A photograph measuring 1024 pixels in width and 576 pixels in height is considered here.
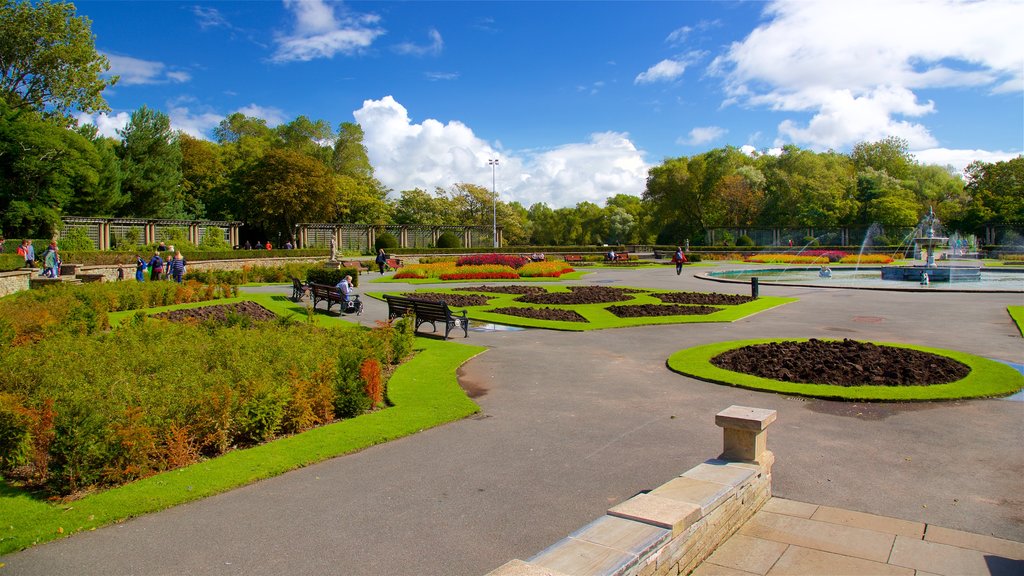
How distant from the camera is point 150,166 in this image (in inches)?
2173

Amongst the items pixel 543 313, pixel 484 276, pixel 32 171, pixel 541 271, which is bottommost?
pixel 543 313

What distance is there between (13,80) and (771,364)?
149 feet

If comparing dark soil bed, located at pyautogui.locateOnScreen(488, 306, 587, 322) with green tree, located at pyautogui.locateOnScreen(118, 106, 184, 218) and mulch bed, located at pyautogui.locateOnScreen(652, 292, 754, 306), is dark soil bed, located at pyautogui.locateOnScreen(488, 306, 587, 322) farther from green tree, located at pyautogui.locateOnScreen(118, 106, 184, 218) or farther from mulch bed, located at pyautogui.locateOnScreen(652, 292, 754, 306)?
green tree, located at pyautogui.locateOnScreen(118, 106, 184, 218)

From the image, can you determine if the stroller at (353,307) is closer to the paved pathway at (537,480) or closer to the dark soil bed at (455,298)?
the dark soil bed at (455,298)

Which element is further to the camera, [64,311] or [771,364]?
[64,311]

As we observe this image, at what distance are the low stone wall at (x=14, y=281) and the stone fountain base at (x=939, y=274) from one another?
37742 millimetres

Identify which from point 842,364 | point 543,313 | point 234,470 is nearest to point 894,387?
point 842,364

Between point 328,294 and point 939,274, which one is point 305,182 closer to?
point 328,294

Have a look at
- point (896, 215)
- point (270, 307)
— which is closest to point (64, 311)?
point (270, 307)

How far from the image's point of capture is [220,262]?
38.9 m

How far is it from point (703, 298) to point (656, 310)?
4.39 m

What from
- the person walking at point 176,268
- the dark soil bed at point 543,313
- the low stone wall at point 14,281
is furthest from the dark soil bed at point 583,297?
the low stone wall at point 14,281

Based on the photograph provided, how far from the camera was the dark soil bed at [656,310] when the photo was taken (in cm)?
1914

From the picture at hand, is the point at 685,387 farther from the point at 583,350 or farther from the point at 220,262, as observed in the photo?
the point at 220,262
